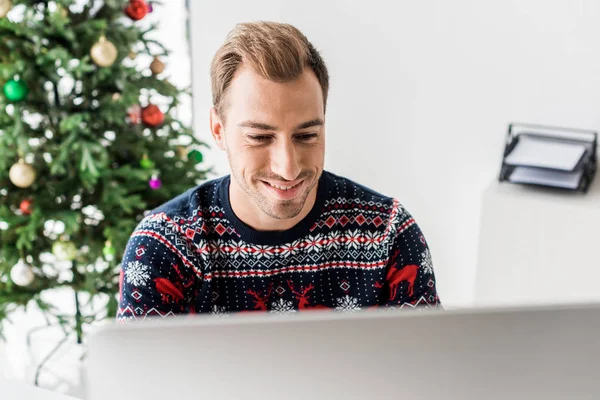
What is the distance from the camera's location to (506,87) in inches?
98.7

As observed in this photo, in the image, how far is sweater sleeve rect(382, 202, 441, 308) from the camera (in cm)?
136

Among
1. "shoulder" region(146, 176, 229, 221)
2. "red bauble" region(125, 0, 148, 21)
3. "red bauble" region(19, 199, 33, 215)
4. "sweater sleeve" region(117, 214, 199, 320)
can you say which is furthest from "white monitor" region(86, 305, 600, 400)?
"red bauble" region(125, 0, 148, 21)

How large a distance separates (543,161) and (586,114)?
0.29 metres

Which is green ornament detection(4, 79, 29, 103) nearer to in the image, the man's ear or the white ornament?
the white ornament

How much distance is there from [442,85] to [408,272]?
1378 mm

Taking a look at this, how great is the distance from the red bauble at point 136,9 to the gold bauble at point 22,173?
0.56 meters

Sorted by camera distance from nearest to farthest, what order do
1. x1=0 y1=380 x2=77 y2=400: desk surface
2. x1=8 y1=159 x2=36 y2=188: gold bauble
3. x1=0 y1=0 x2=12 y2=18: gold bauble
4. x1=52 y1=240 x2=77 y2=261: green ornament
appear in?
x1=0 y1=380 x2=77 y2=400: desk surface → x1=0 y1=0 x2=12 y2=18: gold bauble → x1=8 y1=159 x2=36 y2=188: gold bauble → x1=52 y1=240 x2=77 y2=261: green ornament

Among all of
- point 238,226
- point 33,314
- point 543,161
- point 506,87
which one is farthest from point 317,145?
point 33,314

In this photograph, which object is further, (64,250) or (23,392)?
(64,250)

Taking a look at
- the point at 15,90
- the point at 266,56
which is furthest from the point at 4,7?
the point at 266,56

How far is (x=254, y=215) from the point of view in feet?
4.47

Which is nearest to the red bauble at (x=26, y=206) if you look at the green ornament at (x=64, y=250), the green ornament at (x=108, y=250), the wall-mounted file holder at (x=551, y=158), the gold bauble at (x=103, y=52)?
the green ornament at (x=64, y=250)

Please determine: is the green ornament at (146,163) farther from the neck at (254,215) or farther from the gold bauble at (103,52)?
the neck at (254,215)

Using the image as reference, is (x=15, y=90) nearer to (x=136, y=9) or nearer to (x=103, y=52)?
(x=103, y=52)
